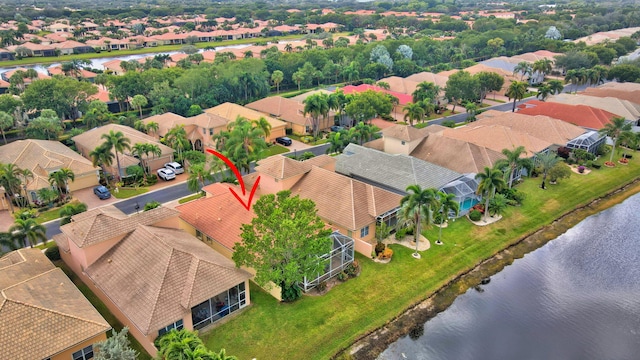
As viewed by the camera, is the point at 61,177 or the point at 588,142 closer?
the point at 61,177

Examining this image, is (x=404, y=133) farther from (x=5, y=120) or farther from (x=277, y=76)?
(x=5, y=120)

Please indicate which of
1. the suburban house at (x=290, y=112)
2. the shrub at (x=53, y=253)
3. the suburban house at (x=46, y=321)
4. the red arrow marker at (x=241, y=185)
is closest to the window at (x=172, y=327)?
the suburban house at (x=46, y=321)

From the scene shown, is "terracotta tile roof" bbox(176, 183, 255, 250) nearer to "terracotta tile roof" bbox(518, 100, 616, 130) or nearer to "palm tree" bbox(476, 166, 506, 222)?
"palm tree" bbox(476, 166, 506, 222)

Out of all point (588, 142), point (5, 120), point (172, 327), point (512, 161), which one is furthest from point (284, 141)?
point (172, 327)

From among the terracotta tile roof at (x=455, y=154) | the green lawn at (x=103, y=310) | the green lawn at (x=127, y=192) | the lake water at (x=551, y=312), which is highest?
the terracotta tile roof at (x=455, y=154)

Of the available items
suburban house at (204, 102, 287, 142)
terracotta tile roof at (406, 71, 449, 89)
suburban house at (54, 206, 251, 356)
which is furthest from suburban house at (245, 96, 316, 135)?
suburban house at (54, 206, 251, 356)

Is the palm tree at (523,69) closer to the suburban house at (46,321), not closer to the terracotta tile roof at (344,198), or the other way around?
the terracotta tile roof at (344,198)
